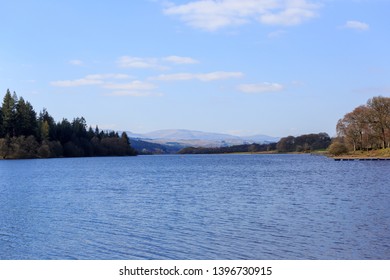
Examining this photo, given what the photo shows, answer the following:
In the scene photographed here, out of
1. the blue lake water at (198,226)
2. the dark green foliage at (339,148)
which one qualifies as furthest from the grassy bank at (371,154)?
the blue lake water at (198,226)

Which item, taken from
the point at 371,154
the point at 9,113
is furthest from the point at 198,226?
the point at 9,113

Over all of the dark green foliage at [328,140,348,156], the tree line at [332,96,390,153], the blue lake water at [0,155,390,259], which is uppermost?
the tree line at [332,96,390,153]

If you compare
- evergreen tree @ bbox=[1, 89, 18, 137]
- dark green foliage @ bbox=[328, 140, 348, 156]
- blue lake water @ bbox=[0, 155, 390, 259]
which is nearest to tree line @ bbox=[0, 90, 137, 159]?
evergreen tree @ bbox=[1, 89, 18, 137]

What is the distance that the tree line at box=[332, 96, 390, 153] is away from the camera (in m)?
114

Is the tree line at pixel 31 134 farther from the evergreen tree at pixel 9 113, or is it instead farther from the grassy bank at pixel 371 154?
the grassy bank at pixel 371 154

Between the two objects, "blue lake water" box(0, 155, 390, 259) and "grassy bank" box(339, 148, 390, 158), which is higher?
"grassy bank" box(339, 148, 390, 158)

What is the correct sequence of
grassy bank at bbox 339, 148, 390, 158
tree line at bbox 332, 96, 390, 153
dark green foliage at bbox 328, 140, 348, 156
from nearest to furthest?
tree line at bbox 332, 96, 390, 153, grassy bank at bbox 339, 148, 390, 158, dark green foliage at bbox 328, 140, 348, 156

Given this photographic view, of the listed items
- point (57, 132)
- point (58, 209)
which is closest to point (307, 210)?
point (58, 209)

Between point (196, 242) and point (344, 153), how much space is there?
11738 centimetres

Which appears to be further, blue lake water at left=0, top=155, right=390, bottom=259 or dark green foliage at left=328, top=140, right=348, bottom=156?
dark green foliage at left=328, top=140, right=348, bottom=156

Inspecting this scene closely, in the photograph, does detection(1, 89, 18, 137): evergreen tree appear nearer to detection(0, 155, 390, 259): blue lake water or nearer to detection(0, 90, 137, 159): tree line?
detection(0, 90, 137, 159): tree line

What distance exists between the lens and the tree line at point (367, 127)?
373 ft

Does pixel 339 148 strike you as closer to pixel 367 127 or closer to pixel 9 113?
pixel 367 127
